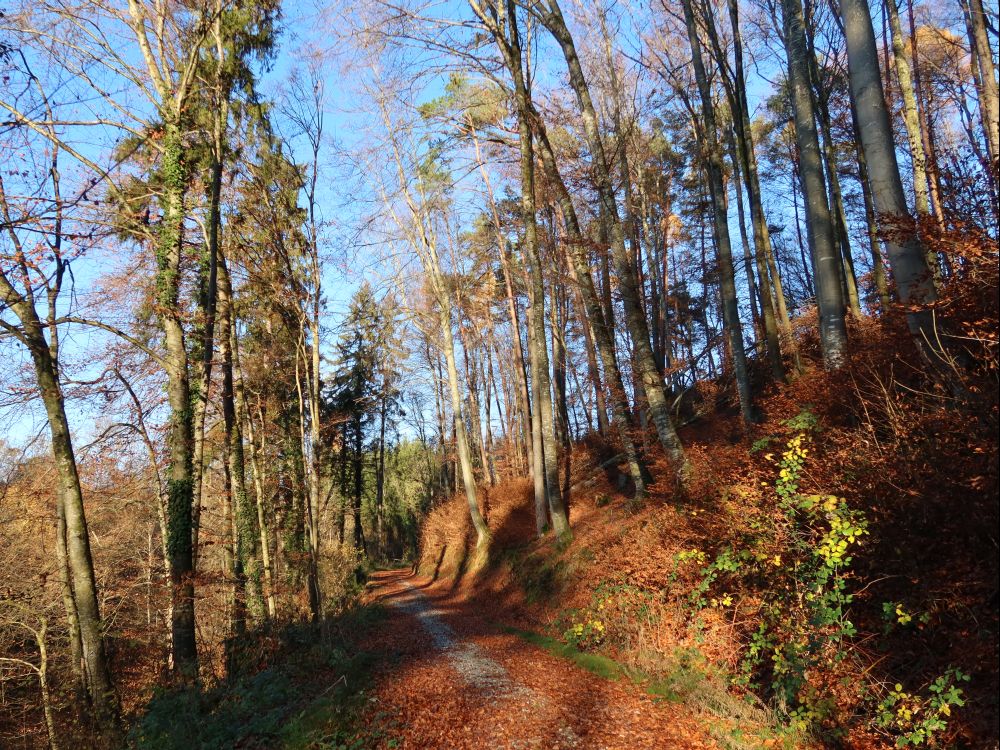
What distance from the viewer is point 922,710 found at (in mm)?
3881

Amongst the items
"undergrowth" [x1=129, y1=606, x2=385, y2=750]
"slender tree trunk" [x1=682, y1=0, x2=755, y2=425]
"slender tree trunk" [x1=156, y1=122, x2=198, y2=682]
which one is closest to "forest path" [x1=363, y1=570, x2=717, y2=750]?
"undergrowth" [x1=129, y1=606, x2=385, y2=750]

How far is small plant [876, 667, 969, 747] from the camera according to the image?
3627 millimetres

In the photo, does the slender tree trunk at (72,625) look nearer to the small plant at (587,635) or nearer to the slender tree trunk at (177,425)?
the slender tree trunk at (177,425)

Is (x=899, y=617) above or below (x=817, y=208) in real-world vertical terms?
below

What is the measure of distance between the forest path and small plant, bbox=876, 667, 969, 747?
1522 mm

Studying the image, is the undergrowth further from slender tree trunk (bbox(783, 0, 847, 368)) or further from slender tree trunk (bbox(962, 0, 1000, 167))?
slender tree trunk (bbox(962, 0, 1000, 167))

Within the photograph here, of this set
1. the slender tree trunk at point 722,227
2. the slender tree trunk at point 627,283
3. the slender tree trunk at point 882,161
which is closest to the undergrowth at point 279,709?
the slender tree trunk at point 627,283

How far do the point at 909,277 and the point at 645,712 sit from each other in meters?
5.01

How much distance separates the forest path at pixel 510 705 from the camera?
5.20m

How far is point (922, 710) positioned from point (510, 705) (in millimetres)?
3760

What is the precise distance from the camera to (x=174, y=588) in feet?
30.7

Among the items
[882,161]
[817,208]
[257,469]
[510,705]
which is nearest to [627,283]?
[817,208]

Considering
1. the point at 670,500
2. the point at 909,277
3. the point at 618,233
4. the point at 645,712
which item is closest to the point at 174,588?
the point at 645,712

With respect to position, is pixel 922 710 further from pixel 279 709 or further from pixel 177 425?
pixel 177 425
